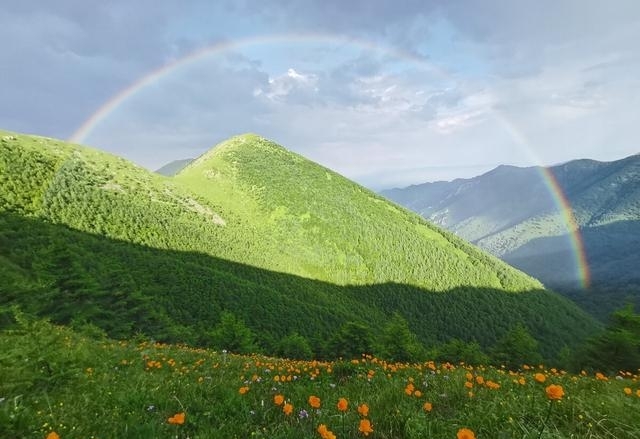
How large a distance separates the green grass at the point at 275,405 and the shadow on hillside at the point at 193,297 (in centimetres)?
1805

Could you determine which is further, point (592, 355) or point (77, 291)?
point (77, 291)

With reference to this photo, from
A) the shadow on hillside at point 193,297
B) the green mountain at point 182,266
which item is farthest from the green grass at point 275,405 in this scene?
the green mountain at point 182,266

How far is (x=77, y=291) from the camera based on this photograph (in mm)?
31828

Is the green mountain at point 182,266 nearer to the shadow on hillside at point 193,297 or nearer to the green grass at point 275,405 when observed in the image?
the shadow on hillside at point 193,297

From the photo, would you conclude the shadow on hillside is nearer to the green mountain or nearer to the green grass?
the green mountain

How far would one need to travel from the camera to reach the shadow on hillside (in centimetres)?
3203

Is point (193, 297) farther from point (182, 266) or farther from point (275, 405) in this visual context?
point (275, 405)

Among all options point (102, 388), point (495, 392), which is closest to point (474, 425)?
point (495, 392)

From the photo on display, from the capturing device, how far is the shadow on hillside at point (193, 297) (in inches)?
1261

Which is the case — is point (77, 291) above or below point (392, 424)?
below

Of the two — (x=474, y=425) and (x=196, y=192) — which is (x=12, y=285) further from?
(x=196, y=192)

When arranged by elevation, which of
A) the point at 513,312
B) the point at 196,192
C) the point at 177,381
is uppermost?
the point at 196,192

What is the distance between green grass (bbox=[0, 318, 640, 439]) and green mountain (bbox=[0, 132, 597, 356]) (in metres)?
22.8

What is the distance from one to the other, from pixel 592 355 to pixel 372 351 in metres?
18.9
